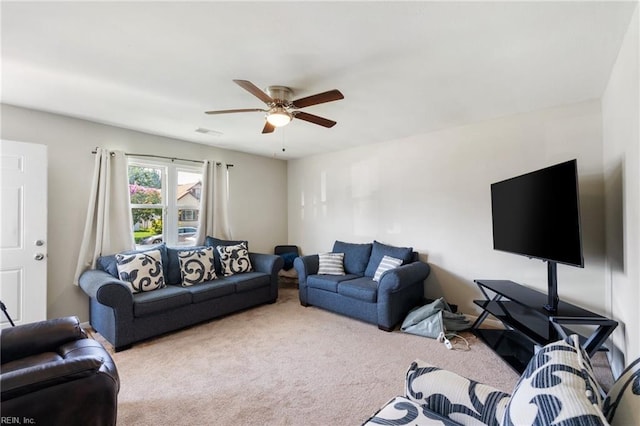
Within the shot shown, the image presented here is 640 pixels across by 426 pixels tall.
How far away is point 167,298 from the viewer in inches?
122

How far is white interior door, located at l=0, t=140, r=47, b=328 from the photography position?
9.00ft

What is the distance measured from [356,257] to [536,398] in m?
3.46

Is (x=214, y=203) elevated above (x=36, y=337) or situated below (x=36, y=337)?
above

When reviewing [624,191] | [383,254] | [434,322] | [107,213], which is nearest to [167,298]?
[107,213]

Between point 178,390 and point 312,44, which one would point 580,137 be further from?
point 178,390

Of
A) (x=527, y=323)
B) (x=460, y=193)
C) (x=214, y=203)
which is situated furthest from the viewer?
(x=214, y=203)

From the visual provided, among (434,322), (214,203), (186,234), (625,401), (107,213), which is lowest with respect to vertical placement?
(434,322)

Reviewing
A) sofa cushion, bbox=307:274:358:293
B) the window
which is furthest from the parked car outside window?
sofa cushion, bbox=307:274:358:293

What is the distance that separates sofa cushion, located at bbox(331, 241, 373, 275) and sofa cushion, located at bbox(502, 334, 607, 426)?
320 centimetres

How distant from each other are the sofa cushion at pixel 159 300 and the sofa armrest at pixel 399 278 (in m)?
2.20

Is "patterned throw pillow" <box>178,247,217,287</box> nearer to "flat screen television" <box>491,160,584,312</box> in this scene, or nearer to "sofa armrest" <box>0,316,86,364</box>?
"sofa armrest" <box>0,316,86,364</box>

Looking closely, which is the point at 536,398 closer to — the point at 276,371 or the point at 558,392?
the point at 558,392

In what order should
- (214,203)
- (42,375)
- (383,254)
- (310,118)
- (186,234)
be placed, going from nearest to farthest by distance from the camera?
(42,375) < (310,118) < (383,254) < (186,234) < (214,203)

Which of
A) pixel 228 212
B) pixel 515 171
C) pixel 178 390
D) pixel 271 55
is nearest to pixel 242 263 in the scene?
pixel 228 212
